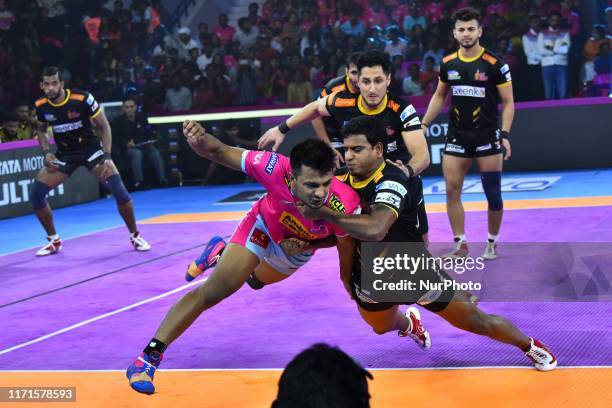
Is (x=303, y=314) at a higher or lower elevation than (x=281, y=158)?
lower

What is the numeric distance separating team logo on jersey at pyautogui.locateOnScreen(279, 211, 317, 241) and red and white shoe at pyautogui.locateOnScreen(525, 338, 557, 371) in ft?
5.37

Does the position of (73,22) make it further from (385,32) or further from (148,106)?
(385,32)

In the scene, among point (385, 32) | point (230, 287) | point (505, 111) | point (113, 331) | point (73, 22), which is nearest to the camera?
point (230, 287)

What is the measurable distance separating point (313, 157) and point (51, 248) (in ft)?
25.4

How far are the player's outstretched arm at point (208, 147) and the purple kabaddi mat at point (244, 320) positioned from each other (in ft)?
5.05

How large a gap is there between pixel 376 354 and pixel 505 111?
3954mm

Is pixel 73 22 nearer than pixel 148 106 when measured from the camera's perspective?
No

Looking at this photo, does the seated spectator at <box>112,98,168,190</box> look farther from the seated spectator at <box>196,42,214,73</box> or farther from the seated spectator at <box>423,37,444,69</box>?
the seated spectator at <box>423,37,444,69</box>

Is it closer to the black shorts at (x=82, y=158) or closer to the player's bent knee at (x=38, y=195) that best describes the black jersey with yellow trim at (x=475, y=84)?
the black shorts at (x=82, y=158)

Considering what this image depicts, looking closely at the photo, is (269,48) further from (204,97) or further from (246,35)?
(204,97)

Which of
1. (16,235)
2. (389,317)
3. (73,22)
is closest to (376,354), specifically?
(389,317)

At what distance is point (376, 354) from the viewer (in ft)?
22.2

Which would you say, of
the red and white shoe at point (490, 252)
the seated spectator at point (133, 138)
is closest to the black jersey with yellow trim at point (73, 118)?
the red and white shoe at point (490, 252)

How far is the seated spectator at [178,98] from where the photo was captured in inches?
807
